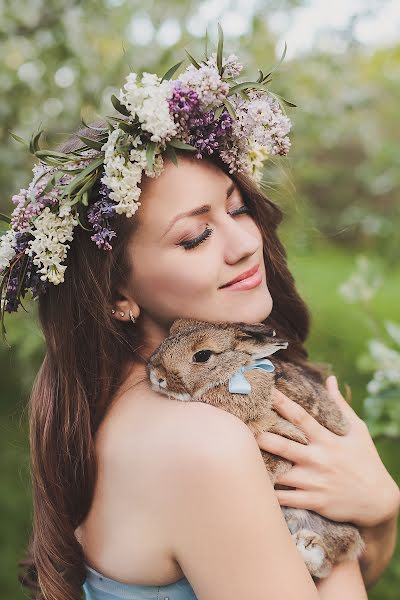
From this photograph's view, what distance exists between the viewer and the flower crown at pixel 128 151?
211cm

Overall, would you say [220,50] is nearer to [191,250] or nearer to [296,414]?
[191,250]

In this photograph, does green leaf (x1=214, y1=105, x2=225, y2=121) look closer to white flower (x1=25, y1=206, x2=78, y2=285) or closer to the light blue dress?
white flower (x1=25, y1=206, x2=78, y2=285)

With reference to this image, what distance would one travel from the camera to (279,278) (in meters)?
2.91

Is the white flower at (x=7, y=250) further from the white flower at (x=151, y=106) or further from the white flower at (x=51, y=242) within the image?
the white flower at (x=151, y=106)

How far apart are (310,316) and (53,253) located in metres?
1.33

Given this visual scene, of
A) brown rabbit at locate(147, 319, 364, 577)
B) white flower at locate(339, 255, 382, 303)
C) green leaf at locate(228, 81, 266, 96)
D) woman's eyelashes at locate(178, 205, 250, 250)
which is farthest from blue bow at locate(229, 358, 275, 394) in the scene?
white flower at locate(339, 255, 382, 303)

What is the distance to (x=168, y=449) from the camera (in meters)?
1.96

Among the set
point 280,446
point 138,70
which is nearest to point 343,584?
point 280,446

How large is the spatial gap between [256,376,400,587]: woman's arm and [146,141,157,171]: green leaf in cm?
88

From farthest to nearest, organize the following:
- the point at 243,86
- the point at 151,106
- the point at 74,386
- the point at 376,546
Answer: the point at 376,546 < the point at 74,386 < the point at 243,86 < the point at 151,106

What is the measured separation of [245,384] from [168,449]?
393mm

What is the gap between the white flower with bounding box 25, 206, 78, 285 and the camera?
2191mm

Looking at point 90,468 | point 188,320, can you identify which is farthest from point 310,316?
point 90,468

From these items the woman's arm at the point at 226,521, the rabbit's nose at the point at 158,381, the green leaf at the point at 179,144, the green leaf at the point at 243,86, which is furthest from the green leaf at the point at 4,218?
the woman's arm at the point at 226,521
